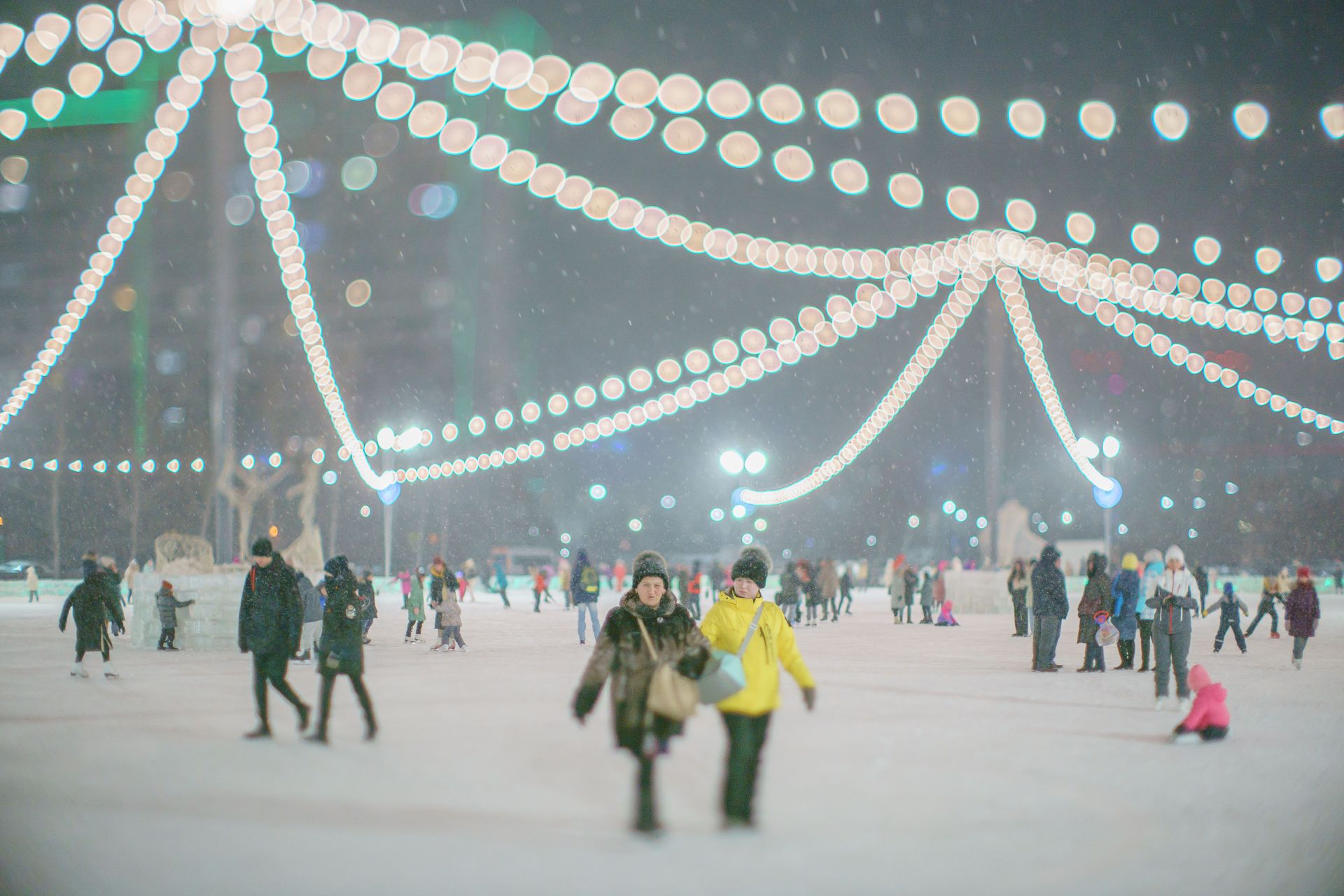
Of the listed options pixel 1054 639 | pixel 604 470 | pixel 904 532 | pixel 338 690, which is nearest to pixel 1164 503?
pixel 904 532

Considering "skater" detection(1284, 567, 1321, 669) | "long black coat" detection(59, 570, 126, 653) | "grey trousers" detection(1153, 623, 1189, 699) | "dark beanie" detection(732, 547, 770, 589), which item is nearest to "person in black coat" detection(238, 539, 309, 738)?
"dark beanie" detection(732, 547, 770, 589)

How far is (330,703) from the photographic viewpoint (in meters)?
7.11

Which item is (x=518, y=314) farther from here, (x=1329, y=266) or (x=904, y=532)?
(x=1329, y=266)

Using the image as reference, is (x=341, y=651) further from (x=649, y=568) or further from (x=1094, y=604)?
(x=1094, y=604)

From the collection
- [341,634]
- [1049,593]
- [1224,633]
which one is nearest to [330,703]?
[341,634]

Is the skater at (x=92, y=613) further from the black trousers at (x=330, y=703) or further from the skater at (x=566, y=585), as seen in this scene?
the skater at (x=566, y=585)

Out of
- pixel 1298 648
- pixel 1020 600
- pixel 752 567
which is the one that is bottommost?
pixel 1298 648

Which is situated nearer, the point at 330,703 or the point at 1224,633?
the point at 330,703

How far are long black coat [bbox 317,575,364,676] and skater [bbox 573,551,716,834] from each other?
2.90 meters

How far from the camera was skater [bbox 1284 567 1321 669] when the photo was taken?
1254cm

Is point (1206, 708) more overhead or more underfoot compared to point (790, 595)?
more overhead

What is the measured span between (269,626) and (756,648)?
3687 millimetres

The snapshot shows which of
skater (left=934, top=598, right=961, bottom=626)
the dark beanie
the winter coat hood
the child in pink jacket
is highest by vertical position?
the dark beanie

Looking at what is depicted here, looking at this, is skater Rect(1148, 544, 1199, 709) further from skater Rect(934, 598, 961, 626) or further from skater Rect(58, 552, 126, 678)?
skater Rect(934, 598, 961, 626)
